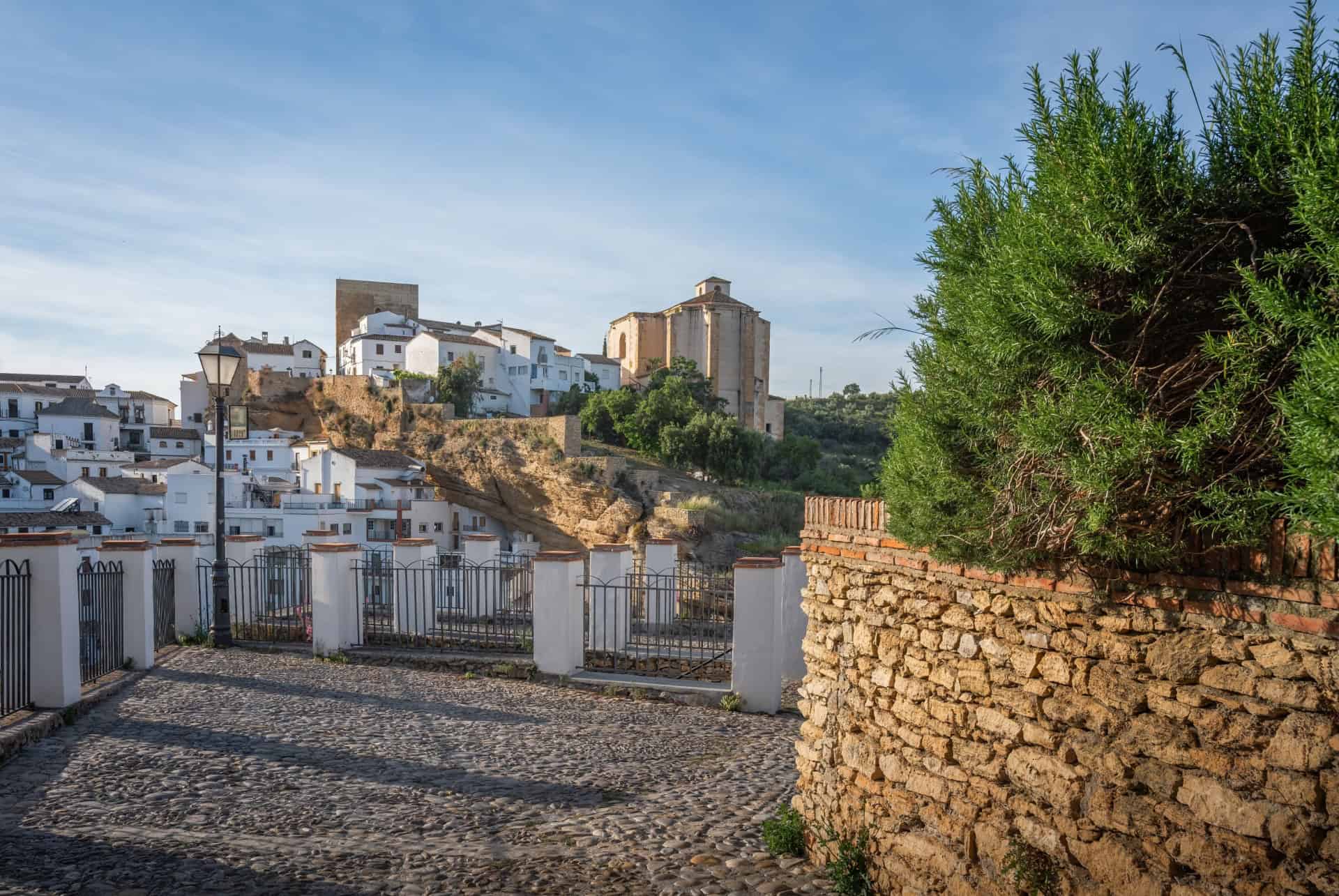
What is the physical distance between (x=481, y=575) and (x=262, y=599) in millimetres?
3326

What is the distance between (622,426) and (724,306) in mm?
18394

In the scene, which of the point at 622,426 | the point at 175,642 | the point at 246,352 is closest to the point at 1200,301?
the point at 175,642

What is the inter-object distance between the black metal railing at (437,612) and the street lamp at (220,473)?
5.70 ft

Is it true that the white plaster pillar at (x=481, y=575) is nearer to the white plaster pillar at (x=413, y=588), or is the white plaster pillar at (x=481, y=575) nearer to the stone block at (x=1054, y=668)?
the white plaster pillar at (x=413, y=588)

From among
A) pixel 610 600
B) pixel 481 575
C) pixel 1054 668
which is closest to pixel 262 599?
pixel 481 575

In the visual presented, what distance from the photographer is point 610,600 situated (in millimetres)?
12750

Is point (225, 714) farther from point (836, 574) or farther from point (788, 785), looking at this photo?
point (836, 574)

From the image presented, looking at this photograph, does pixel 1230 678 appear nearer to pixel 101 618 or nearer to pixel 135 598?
pixel 101 618

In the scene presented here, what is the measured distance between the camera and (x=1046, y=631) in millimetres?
3645

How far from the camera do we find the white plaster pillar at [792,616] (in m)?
10.8

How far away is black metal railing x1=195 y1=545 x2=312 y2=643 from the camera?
12750mm

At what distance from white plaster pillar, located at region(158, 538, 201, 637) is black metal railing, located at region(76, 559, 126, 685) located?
7.36ft

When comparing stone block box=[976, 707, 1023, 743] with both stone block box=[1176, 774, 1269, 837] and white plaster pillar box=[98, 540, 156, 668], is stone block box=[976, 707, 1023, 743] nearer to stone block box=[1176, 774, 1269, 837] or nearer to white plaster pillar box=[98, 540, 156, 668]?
stone block box=[1176, 774, 1269, 837]

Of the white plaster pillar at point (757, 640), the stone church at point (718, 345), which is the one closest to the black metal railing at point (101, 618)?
the white plaster pillar at point (757, 640)
